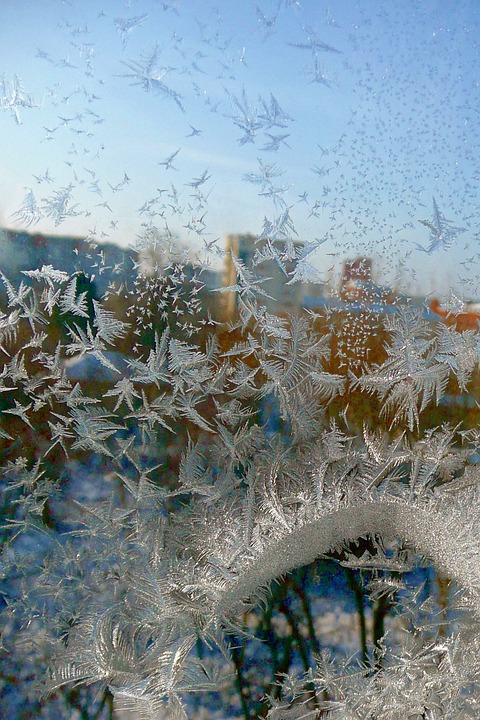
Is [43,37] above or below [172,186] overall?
above

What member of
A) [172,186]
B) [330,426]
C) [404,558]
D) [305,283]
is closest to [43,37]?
[172,186]

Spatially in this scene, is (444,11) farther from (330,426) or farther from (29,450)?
(29,450)

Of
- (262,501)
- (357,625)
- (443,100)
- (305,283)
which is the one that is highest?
(443,100)

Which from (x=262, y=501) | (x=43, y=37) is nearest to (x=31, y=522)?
(x=262, y=501)

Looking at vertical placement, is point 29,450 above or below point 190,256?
below

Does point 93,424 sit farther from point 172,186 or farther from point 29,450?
point 172,186

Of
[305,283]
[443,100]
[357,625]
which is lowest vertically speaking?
[357,625]

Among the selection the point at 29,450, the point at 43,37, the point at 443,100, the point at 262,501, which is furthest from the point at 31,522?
the point at 443,100

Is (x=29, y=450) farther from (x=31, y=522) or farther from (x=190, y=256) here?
(x=190, y=256)
